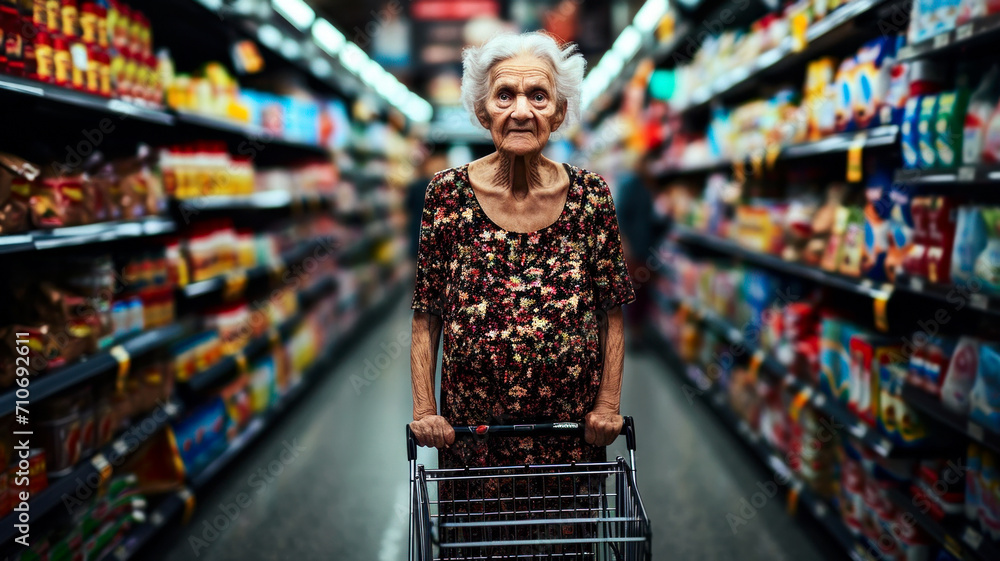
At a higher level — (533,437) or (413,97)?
(413,97)

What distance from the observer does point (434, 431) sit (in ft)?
5.24

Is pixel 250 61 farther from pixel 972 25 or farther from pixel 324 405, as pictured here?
pixel 972 25

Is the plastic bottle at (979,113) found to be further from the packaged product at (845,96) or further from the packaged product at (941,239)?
the packaged product at (845,96)

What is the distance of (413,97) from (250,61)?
20.0 feet

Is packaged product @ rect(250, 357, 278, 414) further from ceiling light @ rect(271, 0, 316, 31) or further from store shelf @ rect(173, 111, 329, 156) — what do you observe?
ceiling light @ rect(271, 0, 316, 31)

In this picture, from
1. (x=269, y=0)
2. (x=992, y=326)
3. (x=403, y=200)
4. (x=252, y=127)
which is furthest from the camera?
(x=403, y=200)

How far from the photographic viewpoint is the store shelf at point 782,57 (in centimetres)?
268

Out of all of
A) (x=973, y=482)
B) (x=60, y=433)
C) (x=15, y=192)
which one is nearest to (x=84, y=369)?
(x=60, y=433)

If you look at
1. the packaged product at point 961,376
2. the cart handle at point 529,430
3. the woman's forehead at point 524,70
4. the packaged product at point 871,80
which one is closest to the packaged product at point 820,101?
the packaged product at point 871,80

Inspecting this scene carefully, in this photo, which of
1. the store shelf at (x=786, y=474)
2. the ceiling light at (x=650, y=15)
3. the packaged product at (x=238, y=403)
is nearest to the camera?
the store shelf at (x=786, y=474)

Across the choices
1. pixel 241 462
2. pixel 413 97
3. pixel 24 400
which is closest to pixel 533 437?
pixel 24 400

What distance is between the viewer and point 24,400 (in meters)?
2.05

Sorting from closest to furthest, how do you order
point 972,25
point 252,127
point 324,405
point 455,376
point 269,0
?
point 455,376 < point 972,25 < point 269,0 < point 252,127 < point 324,405

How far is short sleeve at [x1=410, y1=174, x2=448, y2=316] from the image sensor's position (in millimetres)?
1658
